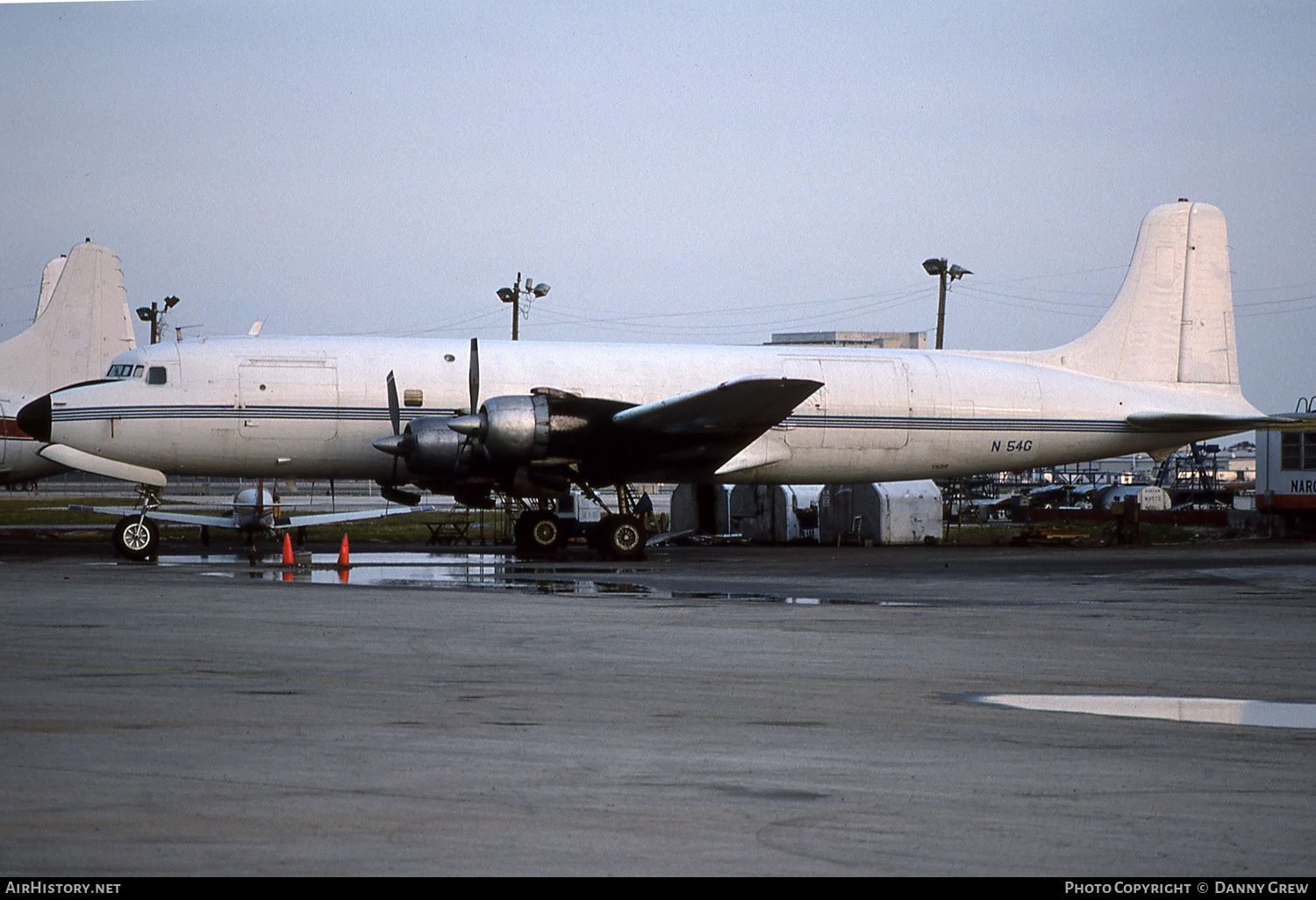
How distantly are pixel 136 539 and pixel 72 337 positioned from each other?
35.6 feet

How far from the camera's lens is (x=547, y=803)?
569cm

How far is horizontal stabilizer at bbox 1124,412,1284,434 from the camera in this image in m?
30.6

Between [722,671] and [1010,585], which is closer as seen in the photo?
[722,671]

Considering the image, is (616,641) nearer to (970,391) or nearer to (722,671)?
(722,671)

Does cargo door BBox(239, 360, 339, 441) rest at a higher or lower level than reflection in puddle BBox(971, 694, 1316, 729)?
higher

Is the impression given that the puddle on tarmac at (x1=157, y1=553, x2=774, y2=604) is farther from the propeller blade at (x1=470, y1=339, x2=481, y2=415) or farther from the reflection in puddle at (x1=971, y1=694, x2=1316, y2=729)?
the reflection in puddle at (x1=971, y1=694, x2=1316, y2=729)

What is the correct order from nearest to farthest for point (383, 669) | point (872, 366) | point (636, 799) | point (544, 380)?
1. point (636, 799)
2. point (383, 669)
3. point (544, 380)
4. point (872, 366)

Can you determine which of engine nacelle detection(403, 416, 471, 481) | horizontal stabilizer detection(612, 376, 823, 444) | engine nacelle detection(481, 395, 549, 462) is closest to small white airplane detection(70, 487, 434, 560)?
engine nacelle detection(403, 416, 471, 481)

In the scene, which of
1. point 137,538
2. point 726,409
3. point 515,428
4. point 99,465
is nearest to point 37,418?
point 99,465

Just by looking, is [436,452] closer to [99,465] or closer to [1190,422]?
[99,465]

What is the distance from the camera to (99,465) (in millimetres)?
25844

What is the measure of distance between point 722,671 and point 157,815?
5.41 m

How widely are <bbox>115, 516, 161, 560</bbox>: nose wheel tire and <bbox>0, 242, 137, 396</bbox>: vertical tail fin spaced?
1003 centimetres
